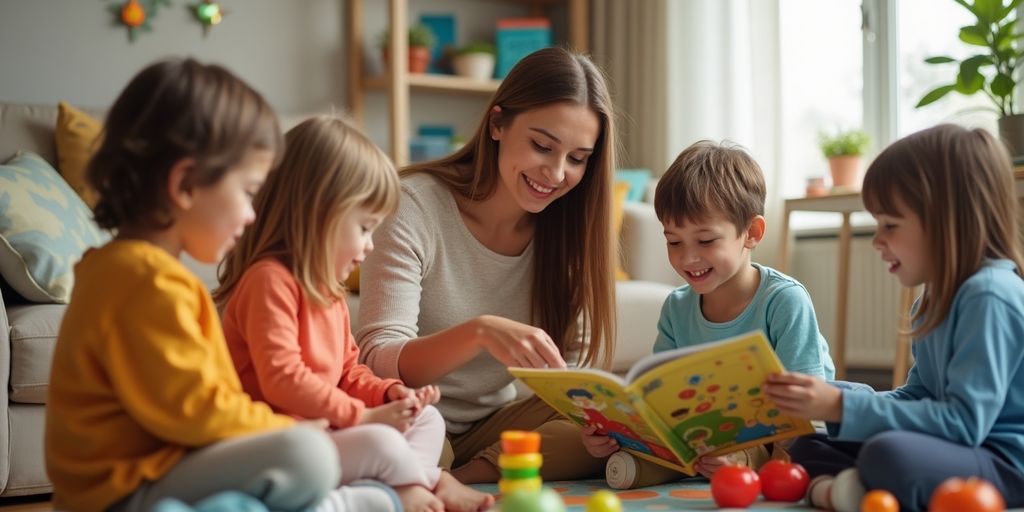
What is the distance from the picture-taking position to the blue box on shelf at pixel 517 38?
4.33 m

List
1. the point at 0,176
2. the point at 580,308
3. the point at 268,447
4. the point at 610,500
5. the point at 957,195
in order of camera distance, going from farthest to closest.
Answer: the point at 0,176 < the point at 580,308 < the point at 957,195 < the point at 610,500 < the point at 268,447

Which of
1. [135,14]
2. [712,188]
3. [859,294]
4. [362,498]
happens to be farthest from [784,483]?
[135,14]

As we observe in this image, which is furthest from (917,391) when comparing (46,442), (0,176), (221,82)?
(0,176)

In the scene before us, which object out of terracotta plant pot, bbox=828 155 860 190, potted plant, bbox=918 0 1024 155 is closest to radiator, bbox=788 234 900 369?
terracotta plant pot, bbox=828 155 860 190

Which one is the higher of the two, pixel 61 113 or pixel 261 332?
pixel 61 113

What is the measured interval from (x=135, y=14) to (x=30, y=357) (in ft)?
6.61

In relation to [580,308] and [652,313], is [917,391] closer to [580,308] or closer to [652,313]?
[580,308]

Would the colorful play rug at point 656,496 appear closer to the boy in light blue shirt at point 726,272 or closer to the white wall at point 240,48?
the boy in light blue shirt at point 726,272

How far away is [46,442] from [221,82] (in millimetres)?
474

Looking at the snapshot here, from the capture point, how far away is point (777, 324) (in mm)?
1800

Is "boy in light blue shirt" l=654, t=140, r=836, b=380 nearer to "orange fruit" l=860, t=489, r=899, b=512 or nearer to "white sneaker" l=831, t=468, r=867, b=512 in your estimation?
"white sneaker" l=831, t=468, r=867, b=512

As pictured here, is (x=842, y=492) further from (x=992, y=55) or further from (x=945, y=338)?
(x=992, y=55)

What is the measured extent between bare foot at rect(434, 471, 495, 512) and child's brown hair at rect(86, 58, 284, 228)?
0.60m

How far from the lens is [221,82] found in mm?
1249
